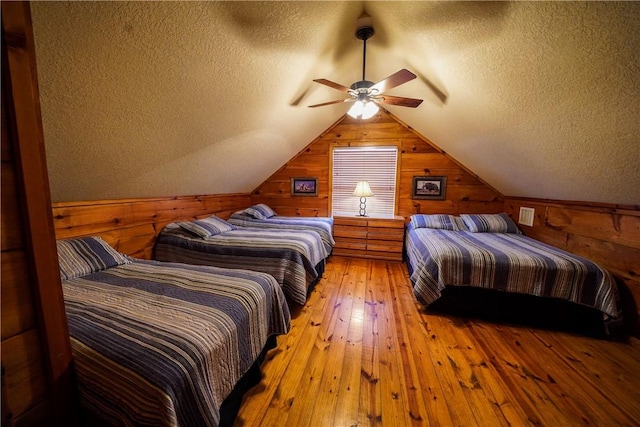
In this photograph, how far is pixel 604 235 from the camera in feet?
6.79

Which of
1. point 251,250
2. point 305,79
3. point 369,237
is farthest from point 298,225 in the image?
point 305,79

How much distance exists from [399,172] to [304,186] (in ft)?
5.43

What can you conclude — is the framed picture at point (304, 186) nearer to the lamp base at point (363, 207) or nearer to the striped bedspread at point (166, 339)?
the lamp base at point (363, 207)

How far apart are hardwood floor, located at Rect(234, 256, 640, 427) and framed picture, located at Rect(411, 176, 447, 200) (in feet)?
6.97

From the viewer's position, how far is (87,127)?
142cm

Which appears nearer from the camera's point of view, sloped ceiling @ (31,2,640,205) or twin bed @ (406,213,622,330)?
sloped ceiling @ (31,2,640,205)

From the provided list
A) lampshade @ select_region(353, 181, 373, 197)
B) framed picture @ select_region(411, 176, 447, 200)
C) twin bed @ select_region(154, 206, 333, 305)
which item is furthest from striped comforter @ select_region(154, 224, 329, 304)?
framed picture @ select_region(411, 176, 447, 200)

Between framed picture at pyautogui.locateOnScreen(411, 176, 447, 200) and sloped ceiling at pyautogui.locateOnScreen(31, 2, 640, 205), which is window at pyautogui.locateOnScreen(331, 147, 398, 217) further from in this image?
sloped ceiling at pyautogui.locateOnScreen(31, 2, 640, 205)

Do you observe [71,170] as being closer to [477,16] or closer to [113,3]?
[113,3]

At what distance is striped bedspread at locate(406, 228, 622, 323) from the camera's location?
73.0 inches

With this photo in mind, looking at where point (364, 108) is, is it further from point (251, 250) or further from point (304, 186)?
point (304, 186)

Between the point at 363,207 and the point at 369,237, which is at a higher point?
the point at 363,207

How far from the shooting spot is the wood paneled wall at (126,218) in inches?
70.8

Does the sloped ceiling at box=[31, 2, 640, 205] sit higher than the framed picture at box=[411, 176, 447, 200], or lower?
higher
